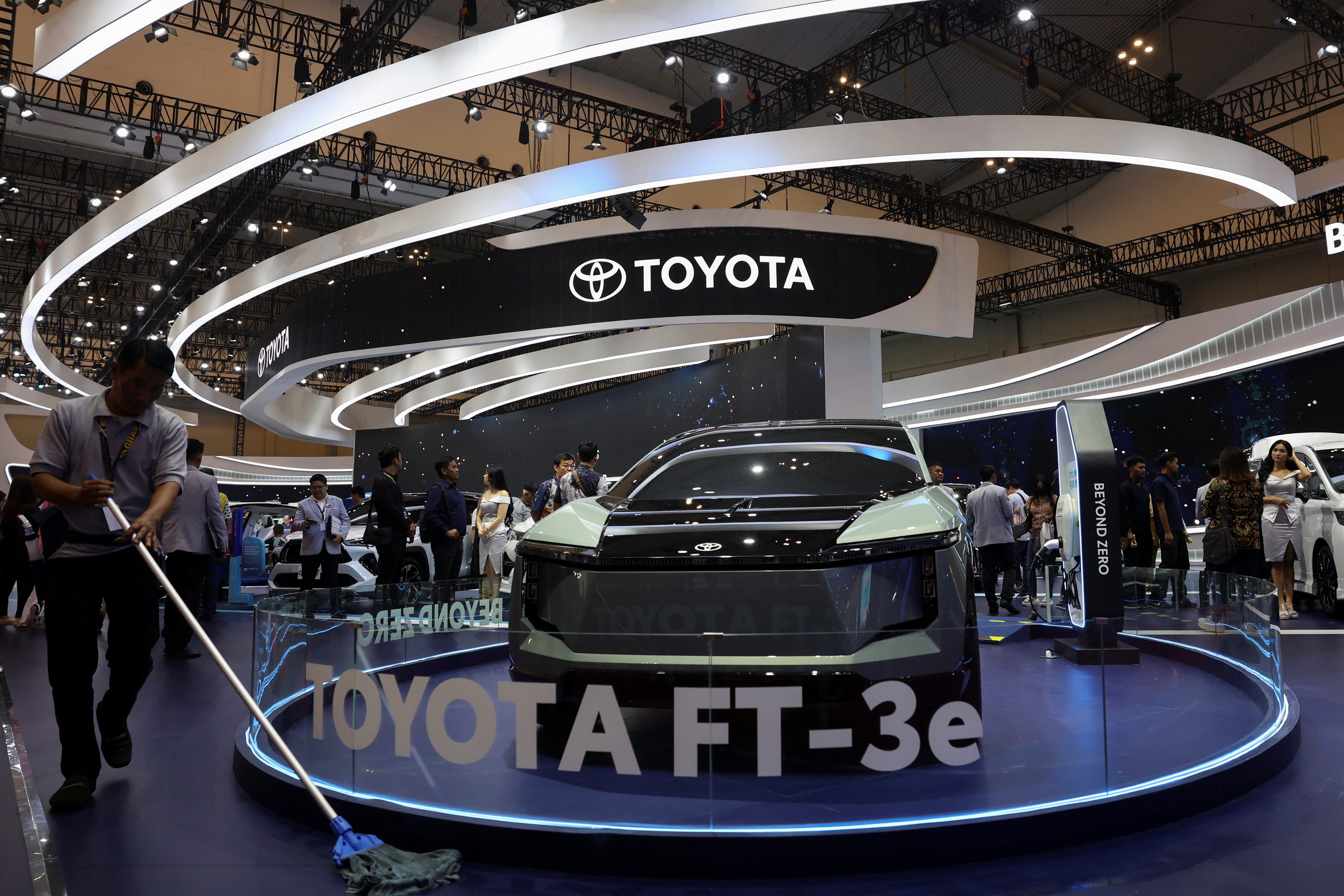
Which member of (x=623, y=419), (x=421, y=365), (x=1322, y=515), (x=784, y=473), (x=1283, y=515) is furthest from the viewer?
(x=623, y=419)

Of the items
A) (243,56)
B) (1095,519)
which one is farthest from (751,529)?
(243,56)

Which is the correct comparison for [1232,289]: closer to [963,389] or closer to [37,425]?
[963,389]

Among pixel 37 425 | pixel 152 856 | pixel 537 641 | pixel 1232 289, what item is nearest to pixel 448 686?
pixel 537 641

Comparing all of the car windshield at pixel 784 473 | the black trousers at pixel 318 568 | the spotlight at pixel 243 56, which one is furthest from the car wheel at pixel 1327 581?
the spotlight at pixel 243 56

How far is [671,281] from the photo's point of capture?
10.6m

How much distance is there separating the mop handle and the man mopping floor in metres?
0.05

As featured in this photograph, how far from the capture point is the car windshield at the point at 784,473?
378 centimetres

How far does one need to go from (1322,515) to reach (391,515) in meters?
7.55

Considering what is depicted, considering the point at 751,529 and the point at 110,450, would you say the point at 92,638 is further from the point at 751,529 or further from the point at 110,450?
the point at 751,529

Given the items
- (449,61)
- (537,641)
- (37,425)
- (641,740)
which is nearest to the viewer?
(641,740)

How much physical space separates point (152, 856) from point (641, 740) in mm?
1444

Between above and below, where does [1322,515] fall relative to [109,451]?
below

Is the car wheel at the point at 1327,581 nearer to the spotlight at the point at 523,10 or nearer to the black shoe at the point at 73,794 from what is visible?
the black shoe at the point at 73,794

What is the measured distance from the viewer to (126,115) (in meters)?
13.7
